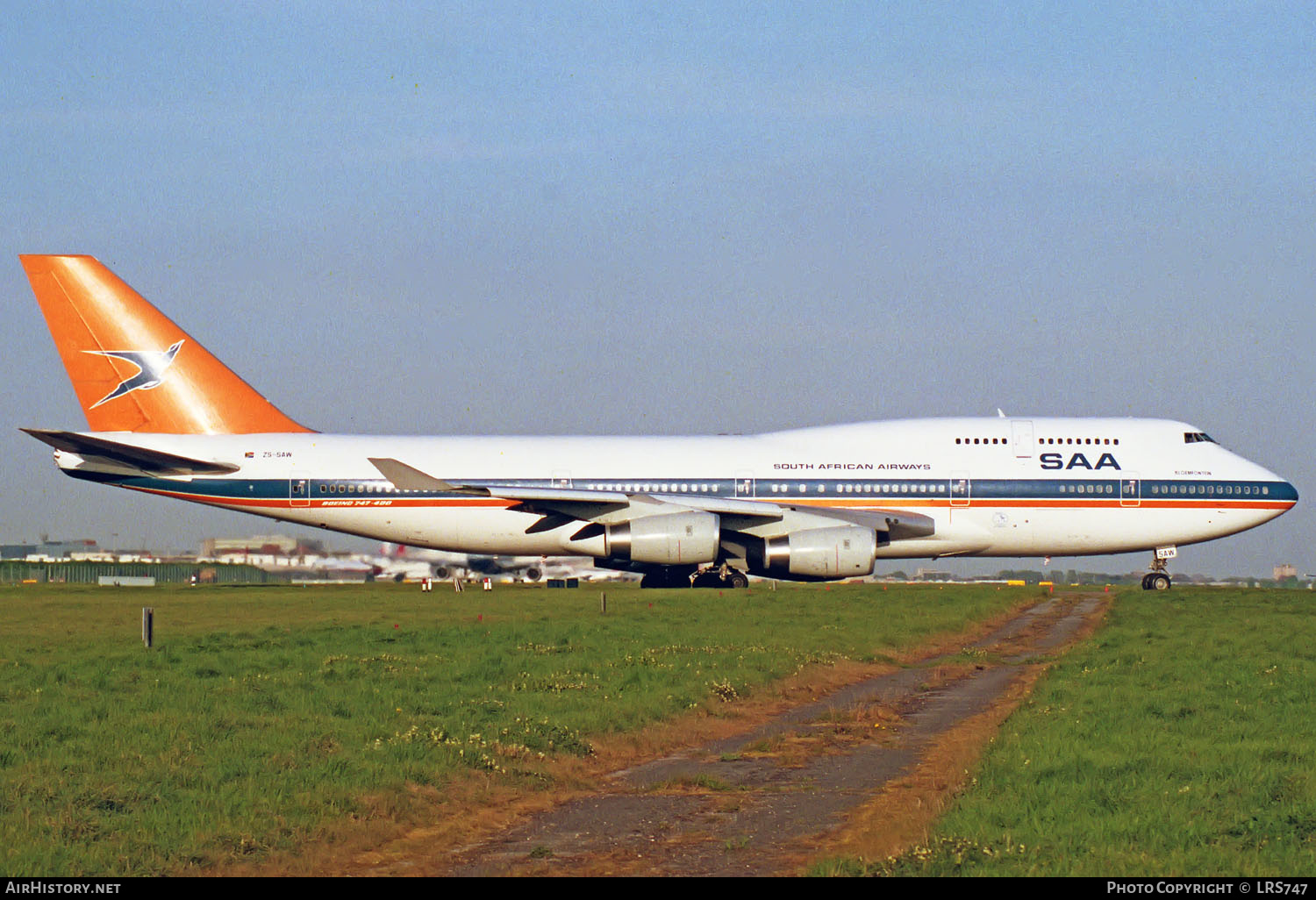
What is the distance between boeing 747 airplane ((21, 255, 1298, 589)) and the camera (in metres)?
36.9

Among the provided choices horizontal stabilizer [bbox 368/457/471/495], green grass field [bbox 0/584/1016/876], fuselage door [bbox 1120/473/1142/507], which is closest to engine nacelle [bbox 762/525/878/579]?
green grass field [bbox 0/584/1016/876]

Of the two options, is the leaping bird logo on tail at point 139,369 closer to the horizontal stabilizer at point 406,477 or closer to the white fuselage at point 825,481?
the white fuselage at point 825,481

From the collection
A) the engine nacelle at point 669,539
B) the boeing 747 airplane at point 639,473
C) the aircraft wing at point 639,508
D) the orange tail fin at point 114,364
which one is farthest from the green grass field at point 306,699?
the orange tail fin at point 114,364

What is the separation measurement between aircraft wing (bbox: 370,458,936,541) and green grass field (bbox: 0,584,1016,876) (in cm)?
526

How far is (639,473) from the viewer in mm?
37406

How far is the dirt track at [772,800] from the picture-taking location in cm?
809

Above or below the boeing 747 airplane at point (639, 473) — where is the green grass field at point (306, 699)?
below

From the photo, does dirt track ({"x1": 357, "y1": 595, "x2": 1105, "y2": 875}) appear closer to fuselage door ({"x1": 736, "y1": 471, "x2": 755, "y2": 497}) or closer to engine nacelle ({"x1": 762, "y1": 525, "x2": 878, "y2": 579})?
engine nacelle ({"x1": 762, "y1": 525, "x2": 878, "y2": 579})

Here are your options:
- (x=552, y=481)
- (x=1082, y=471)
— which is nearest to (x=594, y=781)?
(x=552, y=481)

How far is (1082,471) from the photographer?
37438mm

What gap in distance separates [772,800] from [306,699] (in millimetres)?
5946

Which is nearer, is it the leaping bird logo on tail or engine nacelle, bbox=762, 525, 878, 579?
engine nacelle, bbox=762, 525, 878, 579

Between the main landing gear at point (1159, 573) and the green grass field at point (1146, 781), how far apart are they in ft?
71.1
